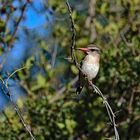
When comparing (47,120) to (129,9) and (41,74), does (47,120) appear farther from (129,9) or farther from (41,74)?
(129,9)

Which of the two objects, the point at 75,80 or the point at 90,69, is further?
the point at 75,80

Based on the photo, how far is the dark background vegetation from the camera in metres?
6.62

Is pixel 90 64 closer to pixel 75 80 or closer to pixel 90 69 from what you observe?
pixel 90 69

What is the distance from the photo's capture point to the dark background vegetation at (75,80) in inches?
261

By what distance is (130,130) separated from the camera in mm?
7414

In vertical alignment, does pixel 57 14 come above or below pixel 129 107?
above

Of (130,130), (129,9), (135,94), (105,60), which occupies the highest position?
(129,9)

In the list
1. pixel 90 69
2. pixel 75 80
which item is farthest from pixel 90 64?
pixel 75 80

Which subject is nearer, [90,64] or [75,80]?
[90,64]

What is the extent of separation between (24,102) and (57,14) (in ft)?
4.10

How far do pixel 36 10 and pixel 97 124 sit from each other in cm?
165

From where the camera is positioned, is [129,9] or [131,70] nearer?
[131,70]

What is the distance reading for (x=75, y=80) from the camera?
24.4ft

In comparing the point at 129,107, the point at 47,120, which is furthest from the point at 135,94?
the point at 47,120
